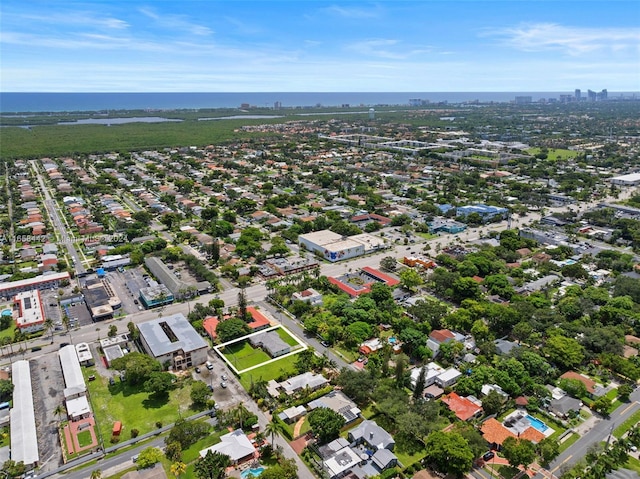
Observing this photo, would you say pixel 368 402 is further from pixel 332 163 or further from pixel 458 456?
pixel 332 163

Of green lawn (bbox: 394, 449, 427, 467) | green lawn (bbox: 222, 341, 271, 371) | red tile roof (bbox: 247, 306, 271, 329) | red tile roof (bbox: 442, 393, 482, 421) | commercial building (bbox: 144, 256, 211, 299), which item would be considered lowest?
green lawn (bbox: 394, 449, 427, 467)

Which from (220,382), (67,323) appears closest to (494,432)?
(220,382)

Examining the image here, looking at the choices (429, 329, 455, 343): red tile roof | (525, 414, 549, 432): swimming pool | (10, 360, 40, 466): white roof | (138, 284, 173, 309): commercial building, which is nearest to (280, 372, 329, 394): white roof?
(429, 329, 455, 343): red tile roof

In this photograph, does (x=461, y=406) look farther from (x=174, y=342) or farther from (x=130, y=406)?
(x=130, y=406)

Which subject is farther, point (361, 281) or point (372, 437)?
point (361, 281)

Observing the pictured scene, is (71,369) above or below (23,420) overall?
above

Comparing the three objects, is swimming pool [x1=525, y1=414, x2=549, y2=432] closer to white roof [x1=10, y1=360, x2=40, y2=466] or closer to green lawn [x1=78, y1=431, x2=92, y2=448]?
green lawn [x1=78, y1=431, x2=92, y2=448]

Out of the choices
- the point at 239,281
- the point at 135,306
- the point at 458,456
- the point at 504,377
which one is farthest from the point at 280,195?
the point at 458,456
